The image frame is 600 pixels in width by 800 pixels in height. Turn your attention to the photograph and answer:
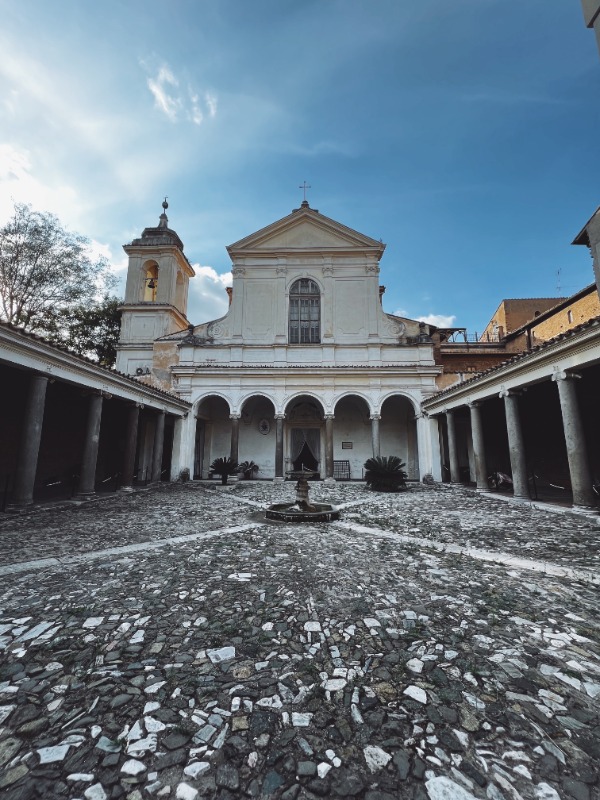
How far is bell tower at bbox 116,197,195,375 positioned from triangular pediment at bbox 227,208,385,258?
16.6 ft

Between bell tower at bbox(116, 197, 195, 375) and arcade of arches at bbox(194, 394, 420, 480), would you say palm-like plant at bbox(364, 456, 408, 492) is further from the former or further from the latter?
bell tower at bbox(116, 197, 195, 375)

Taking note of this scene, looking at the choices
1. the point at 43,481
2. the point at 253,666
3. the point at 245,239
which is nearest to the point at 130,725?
the point at 253,666

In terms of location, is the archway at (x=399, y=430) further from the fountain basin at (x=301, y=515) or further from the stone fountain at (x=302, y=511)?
the fountain basin at (x=301, y=515)

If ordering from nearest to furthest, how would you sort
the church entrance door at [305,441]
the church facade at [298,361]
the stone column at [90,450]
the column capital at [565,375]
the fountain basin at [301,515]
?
the fountain basin at [301,515]
the column capital at [565,375]
the stone column at [90,450]
the church facade at [298,361]
the church entrance door at [305,441]

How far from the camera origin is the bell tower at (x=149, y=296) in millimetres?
22422

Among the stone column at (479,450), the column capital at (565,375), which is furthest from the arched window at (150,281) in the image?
the column capital at (565,375)

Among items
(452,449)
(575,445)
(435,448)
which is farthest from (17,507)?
(435,448)

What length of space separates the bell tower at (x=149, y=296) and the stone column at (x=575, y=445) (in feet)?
69.5

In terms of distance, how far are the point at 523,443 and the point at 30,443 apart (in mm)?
14739

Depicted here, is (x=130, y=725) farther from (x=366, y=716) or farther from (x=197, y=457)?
(x=197, y=457)

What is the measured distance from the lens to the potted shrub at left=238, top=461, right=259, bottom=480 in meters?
19.0

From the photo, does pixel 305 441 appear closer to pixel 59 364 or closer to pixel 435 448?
pixel 435 448

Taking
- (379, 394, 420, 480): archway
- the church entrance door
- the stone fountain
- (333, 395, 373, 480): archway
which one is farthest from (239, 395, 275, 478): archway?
the stone fountain

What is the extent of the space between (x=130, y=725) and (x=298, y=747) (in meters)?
0.97
